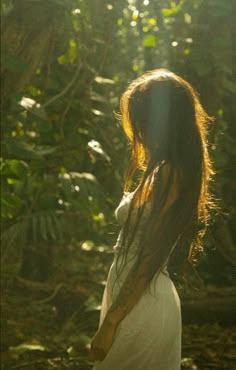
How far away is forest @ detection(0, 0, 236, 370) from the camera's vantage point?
3.87 meters

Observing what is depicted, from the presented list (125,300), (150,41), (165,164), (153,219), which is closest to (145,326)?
(125,300)

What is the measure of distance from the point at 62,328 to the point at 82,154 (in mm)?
1074

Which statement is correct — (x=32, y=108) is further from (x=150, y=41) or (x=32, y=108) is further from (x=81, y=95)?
(x=150, y=41)

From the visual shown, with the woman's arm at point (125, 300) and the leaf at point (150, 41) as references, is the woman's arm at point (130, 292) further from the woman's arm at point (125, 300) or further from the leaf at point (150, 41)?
the leaf at point (150, 41)

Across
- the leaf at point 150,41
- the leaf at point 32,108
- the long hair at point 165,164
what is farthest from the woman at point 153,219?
the leaf at point 150,41

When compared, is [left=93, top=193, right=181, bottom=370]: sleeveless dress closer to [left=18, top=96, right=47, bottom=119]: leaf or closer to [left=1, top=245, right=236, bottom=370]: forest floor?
[left=18, top=96, right=47, bottom=119]: leaf

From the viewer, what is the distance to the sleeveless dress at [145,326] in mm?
2057

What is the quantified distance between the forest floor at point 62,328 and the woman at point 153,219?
182 cm

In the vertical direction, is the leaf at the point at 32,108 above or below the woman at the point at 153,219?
above

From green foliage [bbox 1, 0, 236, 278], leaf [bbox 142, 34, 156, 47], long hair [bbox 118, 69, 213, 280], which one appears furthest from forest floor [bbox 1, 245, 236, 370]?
long hair [bbox 118, 69, 213, 280]

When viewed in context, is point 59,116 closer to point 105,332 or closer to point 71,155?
point 71,155

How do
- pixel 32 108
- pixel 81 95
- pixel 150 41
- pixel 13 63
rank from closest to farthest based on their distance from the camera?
pixel 13 63, pixel 32 108, pixel 81 95, pixel 150 41

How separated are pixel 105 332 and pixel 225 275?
287 centimetres

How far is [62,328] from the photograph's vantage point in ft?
14.7
